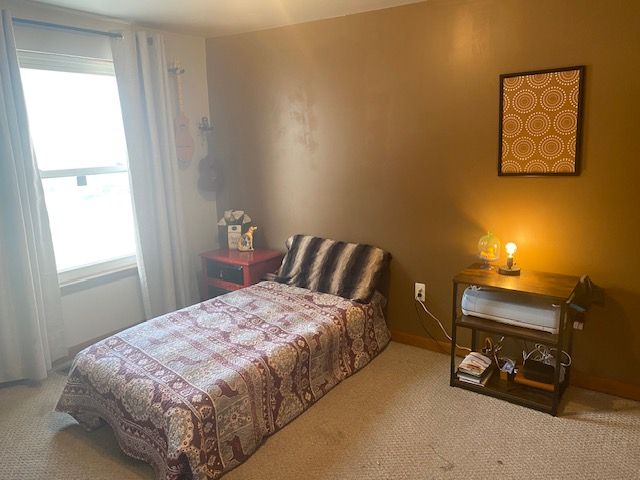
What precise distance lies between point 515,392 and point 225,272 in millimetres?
2177

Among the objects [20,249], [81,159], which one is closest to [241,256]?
[81,159]

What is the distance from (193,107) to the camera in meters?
3.78

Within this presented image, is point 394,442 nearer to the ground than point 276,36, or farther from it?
nearer to the ground

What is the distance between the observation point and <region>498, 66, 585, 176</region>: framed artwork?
239 centimetres

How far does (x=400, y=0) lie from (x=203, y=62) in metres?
1.78

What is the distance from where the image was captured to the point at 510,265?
2570 millimetres

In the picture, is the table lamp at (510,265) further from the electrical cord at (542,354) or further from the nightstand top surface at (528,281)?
the electrical cord at (542,354)

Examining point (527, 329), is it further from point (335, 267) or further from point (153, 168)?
point (153, 168)

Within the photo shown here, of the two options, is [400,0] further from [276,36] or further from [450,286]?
[450,286]

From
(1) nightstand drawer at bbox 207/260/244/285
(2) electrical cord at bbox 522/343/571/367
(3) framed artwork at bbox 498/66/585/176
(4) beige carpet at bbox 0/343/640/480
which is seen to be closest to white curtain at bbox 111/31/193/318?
(1) nightstand drawer at bbox 207/260/244/285

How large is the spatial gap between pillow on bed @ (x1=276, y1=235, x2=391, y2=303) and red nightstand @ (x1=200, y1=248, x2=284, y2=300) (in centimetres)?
19

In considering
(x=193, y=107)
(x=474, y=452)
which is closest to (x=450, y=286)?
(x=474, y=452)

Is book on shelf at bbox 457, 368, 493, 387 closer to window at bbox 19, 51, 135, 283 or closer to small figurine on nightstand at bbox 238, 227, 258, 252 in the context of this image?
small figurine on nightstand at bbox 238, 227, 258, 252

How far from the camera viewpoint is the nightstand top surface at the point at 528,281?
2.28 meters
